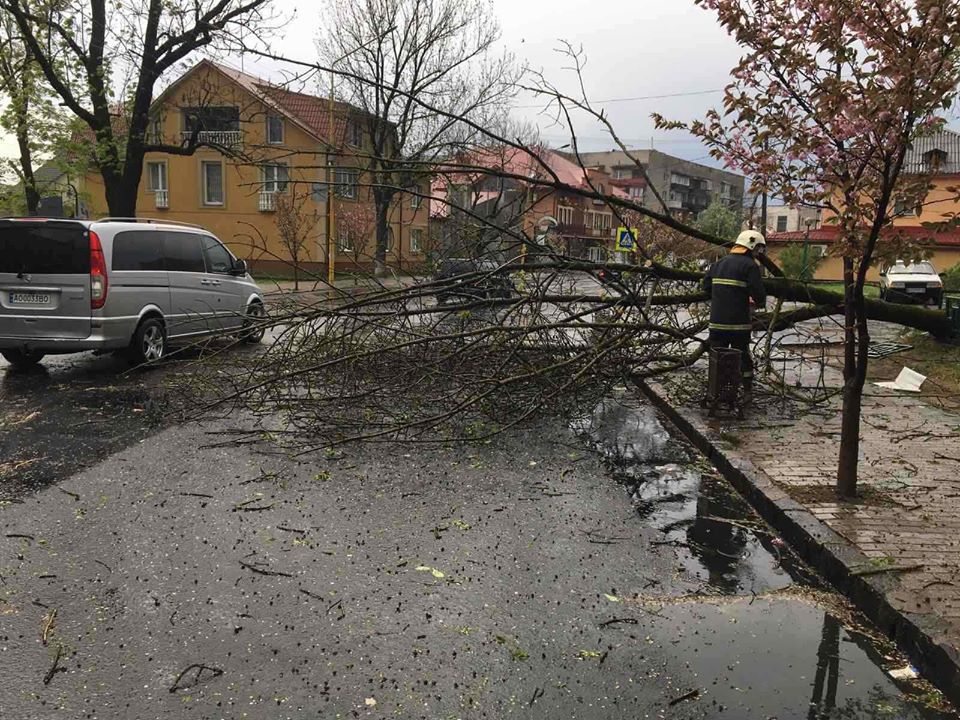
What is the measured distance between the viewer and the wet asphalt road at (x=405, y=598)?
2908mm

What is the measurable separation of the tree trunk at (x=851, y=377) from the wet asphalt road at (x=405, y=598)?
77 cm

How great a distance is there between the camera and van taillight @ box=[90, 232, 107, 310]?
9.13 meters

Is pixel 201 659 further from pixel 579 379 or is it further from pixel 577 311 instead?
pixel 577 311

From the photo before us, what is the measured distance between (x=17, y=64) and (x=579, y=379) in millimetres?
22572

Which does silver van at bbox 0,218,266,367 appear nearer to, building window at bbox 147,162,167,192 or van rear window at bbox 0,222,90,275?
van rear window at bbox 0,222,90,275

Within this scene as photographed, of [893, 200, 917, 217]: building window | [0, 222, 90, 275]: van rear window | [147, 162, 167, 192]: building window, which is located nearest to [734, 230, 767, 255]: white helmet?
[893, 200, 917, 217]: building window

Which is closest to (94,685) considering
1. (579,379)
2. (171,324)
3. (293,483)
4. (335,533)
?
(335,533)

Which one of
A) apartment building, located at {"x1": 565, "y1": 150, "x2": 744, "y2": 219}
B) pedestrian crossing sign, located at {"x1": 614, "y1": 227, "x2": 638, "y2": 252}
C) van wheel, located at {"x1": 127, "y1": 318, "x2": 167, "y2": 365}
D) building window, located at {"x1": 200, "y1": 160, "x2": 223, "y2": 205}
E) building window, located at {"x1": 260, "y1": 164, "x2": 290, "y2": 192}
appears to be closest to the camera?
building window, located at {"x1": 260, "y1": 164, "x2": 290, "y2": 192}

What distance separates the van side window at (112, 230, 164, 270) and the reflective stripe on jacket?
23.4ft

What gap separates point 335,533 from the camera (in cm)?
452

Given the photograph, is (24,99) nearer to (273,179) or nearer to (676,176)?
(273,179)

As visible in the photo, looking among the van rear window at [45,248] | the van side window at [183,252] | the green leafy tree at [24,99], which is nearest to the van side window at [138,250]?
the van side window at [183,252]

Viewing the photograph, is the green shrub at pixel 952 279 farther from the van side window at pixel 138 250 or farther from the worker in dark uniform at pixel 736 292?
the van side window at pixel 138 250

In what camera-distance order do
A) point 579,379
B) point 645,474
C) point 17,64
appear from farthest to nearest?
1. point 17,64
2. point 579,379
3. point 645,474
